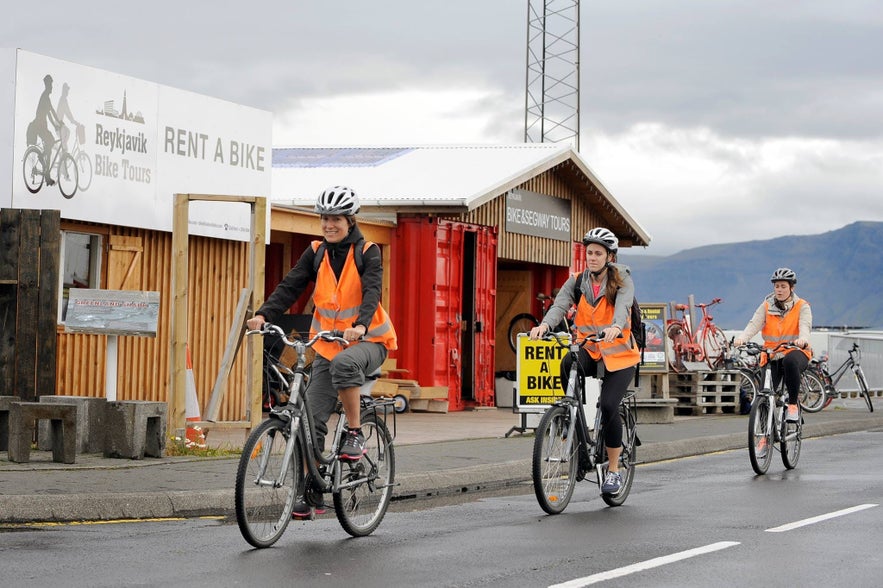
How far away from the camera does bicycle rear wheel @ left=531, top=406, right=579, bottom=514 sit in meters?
10.6

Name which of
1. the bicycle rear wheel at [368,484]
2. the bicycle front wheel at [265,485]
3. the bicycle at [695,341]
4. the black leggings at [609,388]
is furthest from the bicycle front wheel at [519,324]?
the bicycle front wheel at [265,485]

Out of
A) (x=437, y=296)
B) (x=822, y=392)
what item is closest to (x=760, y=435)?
(x=437, y=296)

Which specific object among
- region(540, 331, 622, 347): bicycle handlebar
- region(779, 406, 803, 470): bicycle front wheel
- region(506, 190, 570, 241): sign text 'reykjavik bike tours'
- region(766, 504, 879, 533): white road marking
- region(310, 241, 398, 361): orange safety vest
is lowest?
region(766, 504, 879, 533): white road marking

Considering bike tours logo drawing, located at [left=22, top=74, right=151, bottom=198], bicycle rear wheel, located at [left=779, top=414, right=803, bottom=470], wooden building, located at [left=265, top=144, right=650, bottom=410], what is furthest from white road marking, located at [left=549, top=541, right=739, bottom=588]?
wooden building, located at [left=265, top=144, right=650, bottom=410]

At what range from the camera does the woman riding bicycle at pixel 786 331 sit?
14.9 m

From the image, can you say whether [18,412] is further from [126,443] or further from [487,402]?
[487,402]

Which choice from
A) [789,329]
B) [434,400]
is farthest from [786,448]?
[434,400]

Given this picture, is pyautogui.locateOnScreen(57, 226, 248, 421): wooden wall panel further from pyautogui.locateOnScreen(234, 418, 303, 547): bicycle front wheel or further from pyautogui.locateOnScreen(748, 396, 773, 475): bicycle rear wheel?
pyautogui.locateOnScreen(234, 418, 303, 547): bicycle front wheel

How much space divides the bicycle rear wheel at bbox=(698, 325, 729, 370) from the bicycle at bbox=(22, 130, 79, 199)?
14.9 m

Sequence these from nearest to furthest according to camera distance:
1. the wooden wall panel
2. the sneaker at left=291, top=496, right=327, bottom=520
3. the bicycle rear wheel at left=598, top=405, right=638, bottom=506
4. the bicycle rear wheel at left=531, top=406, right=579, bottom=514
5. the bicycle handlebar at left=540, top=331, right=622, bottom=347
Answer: the sneaker at left=291, top=496, right=327, bottom=520
the bicycle rear wheel at left=531, top=406, right=579, bottom=514
the bicycle handlebar at left=540, top=331, right=622, bottom=347
the bicycle rear wheel at left=598, top=405, right=638, bottom=506
the wooden wall panel

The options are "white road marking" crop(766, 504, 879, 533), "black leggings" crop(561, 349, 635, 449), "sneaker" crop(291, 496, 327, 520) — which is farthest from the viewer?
"black leggings" crop(561, 349, 635, 449)

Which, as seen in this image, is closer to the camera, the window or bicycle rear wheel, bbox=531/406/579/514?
bicycle rear wheel, bbox=531/406/579/514

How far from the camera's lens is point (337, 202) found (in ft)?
31.1

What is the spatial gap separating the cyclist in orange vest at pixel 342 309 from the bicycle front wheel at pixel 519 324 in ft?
60.9
